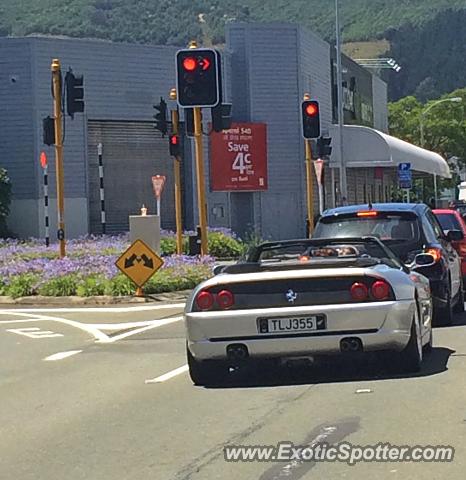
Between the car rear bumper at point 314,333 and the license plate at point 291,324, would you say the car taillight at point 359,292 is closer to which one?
the car rear bumper at point 314,333

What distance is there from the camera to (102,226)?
43562 millimetres

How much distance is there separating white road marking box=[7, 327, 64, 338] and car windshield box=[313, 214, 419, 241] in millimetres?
4391

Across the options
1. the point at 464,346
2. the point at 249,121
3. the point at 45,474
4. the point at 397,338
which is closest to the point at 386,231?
the point at 464,346

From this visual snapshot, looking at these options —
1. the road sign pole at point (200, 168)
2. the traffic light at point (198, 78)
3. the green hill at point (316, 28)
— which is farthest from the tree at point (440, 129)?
the green hill at point (316, 28)

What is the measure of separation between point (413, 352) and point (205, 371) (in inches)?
79.0

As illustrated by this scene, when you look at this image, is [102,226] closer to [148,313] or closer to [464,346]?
[148,313]

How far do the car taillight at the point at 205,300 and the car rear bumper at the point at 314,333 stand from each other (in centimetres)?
10

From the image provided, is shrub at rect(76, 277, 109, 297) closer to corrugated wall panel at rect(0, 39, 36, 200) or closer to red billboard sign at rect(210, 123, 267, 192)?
corrugated wall panel at rect(0, 39, 36, 200)

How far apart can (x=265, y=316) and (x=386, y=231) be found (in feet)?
15.9

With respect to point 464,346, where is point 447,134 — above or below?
above

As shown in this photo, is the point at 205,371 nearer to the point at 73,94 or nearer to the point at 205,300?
the point at 205,300

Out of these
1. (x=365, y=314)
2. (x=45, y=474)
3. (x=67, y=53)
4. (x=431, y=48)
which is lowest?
(x=45, y=474)

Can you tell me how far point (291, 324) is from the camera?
10609mm

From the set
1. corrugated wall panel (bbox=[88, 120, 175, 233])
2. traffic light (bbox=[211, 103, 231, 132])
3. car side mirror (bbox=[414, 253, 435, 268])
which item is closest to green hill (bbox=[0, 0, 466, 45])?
corrugated wall panel (bbox=[88, 120, 175, 233])
